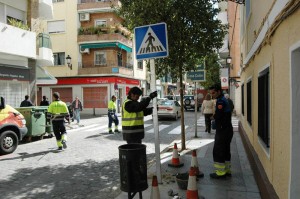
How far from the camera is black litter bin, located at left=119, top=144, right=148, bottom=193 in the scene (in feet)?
14.9

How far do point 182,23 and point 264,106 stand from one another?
365cm

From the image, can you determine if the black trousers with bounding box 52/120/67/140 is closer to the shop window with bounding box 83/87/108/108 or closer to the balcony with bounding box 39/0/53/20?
the balcony with bounding box 39/0/53/20

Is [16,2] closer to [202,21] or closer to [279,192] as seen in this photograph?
[202,21]

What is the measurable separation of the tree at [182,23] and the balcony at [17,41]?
8647 millimetres

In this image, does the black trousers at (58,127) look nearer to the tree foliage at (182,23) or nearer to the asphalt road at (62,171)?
the asphalt road at (62,171)

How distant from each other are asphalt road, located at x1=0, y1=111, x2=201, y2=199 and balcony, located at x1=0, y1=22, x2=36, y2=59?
6.16m

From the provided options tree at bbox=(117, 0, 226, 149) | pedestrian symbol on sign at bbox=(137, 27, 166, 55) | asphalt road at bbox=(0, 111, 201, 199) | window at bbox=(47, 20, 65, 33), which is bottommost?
asphalt road at bbox=(0, 111, 201, 199)

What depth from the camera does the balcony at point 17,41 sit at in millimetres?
15219

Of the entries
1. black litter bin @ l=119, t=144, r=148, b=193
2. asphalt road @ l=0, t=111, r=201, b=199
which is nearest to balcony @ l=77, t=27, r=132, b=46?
asphalt road @ l=0, t=111, r=201, b=199

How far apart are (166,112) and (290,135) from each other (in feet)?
58.9

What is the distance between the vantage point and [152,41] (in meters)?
5.96

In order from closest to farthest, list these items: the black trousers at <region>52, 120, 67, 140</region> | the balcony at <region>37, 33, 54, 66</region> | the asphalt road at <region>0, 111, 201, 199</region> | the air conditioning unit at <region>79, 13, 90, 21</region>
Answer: the asphalt road at <region>0, 111, 201, 199</region> < the black trousers at <region>52, 120, 67, 140</region> < the balcony at <region>37, 33, 54, 66</region> < the air conditioning unit at <region>79, 13, 90, 21</region>

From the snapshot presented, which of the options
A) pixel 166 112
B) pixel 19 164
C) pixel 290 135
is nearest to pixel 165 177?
pixel 290 135

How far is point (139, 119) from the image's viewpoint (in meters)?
6.15
